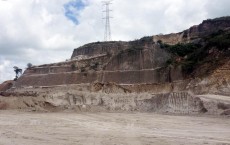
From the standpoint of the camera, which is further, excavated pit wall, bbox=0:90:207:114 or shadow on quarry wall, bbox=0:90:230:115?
excavated pit wall, bbox=0:90:207:114

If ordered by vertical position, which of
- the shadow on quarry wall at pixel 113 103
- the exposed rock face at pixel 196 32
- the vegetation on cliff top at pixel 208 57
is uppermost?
the exposed rock face at pixel 196 32

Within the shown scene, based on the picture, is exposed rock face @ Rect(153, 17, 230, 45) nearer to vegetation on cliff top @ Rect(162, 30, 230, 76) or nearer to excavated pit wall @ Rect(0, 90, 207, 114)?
vegetation on cliff top @ Rect(162, 30, 230, 76)

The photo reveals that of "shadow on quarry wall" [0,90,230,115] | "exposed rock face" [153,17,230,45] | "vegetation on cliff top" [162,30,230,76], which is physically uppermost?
"exposed rock face" [153,17,230,45]

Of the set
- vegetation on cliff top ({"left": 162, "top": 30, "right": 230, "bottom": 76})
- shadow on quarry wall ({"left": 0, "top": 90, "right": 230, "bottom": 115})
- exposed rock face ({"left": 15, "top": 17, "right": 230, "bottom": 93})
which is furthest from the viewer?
exposed rock face ({"left": 15, "top": 17, "right": 230, "bottom": 93})

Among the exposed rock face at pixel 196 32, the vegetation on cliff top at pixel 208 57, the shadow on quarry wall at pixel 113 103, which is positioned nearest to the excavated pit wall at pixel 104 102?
the shadow on quarry wall at pixel 113 103

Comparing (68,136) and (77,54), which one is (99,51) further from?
(68,136)

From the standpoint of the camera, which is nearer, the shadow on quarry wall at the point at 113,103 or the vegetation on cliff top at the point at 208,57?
the shadow on quarry wall at the point at 113,103

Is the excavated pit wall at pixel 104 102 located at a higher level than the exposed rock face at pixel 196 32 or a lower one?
lower

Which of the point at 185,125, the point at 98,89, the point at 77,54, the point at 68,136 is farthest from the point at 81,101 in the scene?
the point at 77,54

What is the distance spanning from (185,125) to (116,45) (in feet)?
196

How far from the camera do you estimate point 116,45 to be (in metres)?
82.6

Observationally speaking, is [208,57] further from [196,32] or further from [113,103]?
[196,32]

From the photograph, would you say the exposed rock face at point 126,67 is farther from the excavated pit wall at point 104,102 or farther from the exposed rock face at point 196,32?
the excavated pit wall at point 104,102

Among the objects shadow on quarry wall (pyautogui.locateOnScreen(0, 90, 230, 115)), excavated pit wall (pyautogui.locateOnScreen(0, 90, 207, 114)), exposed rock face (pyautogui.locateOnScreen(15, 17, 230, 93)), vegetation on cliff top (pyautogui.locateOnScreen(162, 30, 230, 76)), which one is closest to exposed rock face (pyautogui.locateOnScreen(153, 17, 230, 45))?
exposed rock face (pyautogui.locateOnScreen(15, 17, 230, 93))
